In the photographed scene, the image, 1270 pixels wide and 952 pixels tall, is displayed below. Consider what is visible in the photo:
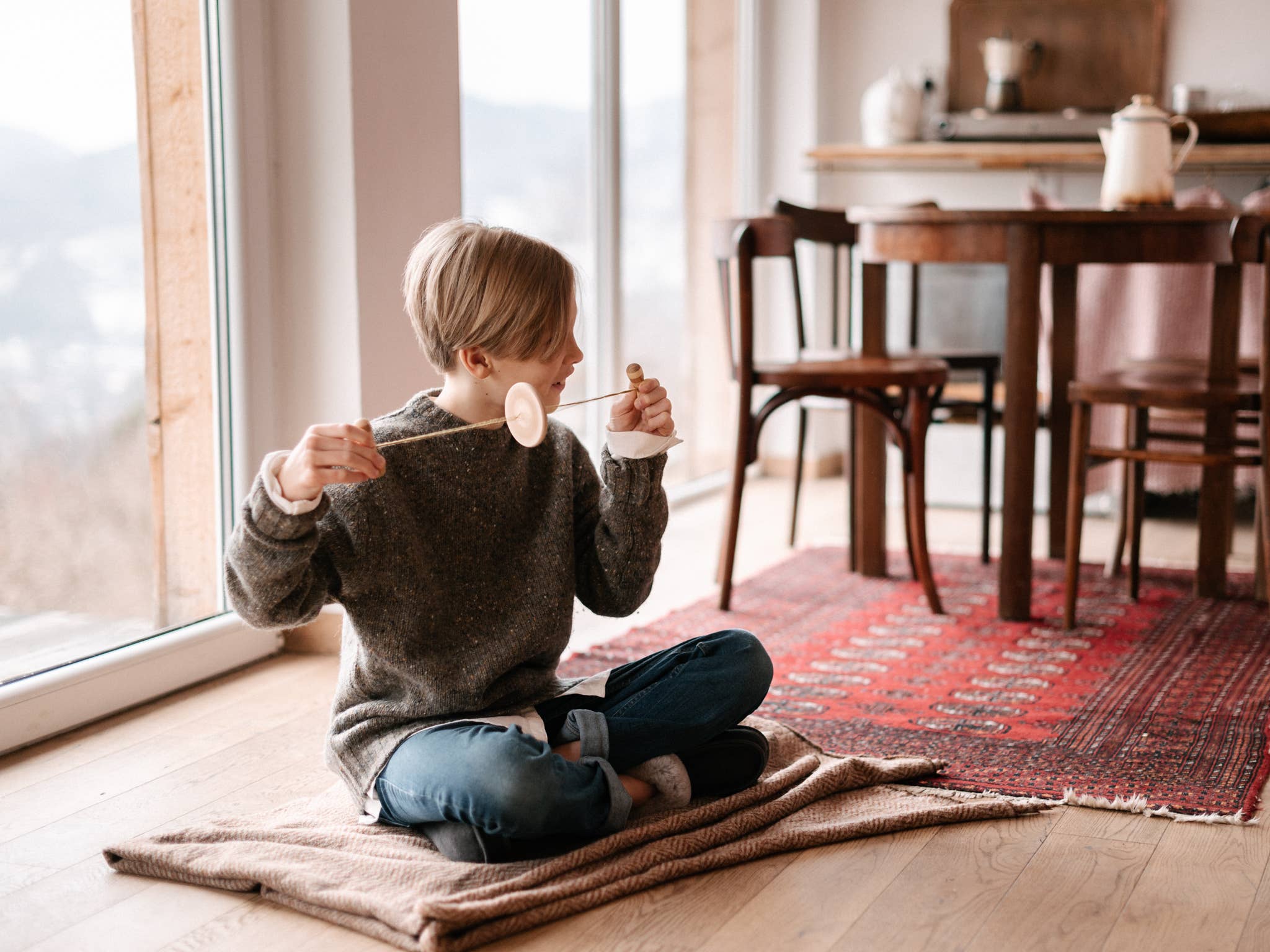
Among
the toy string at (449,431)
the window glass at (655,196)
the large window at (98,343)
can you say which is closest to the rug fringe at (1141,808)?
the toy string at (449,431)

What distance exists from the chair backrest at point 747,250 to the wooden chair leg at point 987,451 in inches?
25.3

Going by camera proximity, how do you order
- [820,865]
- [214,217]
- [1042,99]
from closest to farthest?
[820,865] < [214,217] < [1042,99]

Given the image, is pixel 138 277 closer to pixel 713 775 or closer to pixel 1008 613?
pixel 713 775

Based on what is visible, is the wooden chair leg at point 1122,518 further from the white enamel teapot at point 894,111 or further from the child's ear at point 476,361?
the child's ear at point 476,361

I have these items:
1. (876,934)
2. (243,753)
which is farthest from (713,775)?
(243,753)

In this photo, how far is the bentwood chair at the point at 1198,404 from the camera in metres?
2.29

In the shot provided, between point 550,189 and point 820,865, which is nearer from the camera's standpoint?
point 820,865

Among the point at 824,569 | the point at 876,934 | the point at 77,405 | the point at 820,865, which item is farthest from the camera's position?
the point at 824,569

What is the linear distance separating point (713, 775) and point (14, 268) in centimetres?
113

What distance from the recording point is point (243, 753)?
5.93ft

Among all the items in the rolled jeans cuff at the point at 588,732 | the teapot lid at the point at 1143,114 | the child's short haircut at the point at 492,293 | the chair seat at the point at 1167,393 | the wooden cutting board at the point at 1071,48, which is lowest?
the rolled jeans cuff at the point at 588,732

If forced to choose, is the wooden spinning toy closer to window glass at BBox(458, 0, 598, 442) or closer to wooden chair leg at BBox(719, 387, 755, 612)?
wooden chair leg at BBox(719, 387, 755, 612)

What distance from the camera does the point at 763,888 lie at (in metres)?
1.37

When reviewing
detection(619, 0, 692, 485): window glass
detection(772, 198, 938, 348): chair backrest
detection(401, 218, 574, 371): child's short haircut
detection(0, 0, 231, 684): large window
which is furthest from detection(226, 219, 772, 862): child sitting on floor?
detection(619, 0, 692, 485): window glass
